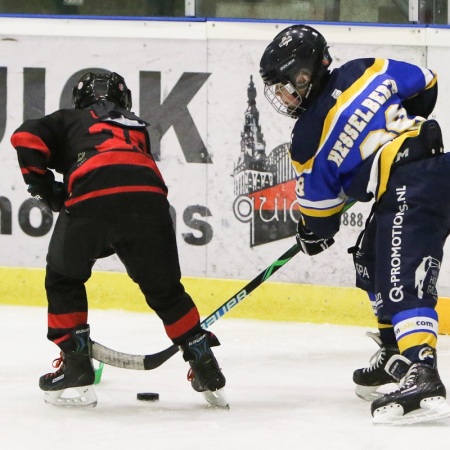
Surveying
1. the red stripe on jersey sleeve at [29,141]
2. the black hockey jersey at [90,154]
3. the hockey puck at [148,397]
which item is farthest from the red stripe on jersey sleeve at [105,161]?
the hockey puck at [148,397]

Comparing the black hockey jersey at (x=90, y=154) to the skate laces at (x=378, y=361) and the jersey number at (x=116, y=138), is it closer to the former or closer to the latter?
the jersey number at (x=116, y=138)

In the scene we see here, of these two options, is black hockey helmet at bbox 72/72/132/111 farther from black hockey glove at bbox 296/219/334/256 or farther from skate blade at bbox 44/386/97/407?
skate blade at bbox 44/386/97/407

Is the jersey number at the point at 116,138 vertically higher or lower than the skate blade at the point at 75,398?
higher

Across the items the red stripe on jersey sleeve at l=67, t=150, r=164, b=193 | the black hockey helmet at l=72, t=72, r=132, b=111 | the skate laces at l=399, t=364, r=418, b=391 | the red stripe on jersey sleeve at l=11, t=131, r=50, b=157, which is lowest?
the skate laces at l=399, t=364, r=418, b=391

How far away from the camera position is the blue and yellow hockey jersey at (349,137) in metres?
3.55

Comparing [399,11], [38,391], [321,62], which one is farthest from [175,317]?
[399,11]

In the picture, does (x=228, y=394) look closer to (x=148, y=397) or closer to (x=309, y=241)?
(x=148, y=397)

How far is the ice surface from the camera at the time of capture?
11.1 ft

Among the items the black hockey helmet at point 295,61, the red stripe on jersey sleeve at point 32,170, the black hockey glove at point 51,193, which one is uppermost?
the black hockey helmet at point 295,61

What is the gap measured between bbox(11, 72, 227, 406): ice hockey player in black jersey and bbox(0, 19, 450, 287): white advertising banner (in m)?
1.55

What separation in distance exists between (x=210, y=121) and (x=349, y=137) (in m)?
1.97

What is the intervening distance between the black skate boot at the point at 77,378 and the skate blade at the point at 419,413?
3.09 ft

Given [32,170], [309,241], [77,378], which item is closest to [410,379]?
[309,241]

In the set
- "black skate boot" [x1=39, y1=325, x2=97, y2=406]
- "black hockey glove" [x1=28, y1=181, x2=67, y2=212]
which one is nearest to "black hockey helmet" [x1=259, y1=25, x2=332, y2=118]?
"black hockey glove" [x1=28, y1=181, x2=67, y2=212]
